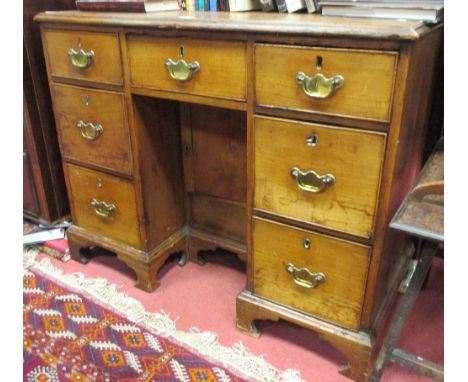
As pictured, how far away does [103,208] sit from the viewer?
1541mm

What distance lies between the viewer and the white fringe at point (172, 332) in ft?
4.04

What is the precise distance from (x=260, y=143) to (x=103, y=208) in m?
0.70

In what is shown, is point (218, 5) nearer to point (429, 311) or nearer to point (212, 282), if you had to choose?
point (212, 282)

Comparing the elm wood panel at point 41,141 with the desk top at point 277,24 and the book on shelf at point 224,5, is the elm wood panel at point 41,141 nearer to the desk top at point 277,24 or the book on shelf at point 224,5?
the desk top at point 277,24

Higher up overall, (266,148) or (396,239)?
(266,148)

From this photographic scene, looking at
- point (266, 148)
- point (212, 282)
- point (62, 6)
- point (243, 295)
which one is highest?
point (62, 6)

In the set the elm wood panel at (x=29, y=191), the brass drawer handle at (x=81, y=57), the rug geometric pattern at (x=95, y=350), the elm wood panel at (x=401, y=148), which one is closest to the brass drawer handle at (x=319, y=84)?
the elm wood panel at (x=401, y=148)

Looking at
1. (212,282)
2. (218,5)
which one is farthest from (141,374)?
(218,5)

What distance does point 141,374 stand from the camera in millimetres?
1224

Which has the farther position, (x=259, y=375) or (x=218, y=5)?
(x=218, y=5)

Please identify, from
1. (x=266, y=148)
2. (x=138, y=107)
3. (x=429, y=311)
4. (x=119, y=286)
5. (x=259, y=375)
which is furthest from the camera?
(x=119, y=286)

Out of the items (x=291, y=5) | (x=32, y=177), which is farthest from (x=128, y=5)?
(x=32, y=177)

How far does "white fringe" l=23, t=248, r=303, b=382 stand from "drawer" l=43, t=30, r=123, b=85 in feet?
2.34

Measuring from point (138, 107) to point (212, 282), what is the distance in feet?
2.20
